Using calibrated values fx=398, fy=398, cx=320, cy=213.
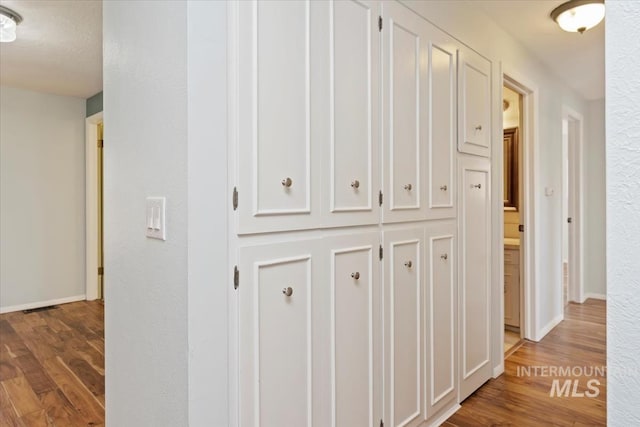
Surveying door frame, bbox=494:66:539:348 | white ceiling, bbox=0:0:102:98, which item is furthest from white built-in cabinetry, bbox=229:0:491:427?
white ceiling, bbox=0:0:102:98

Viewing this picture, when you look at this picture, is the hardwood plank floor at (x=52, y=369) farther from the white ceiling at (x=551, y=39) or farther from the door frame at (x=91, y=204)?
the white ceiling at (x=551, y=39)

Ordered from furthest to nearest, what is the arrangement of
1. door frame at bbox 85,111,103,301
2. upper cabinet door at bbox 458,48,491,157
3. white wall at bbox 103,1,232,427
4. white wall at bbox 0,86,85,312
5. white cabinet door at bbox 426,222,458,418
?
door frame at bbox 85,111,103,301 < white wall at bbox 0,86,85,312 < upper cabinet door at bbox 458,48,491,157 < white cabinet door at bbox 426,222,458,418 < white wall at bbox 103,1,232,427

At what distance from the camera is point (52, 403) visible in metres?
2.28

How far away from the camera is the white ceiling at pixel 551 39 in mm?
2438

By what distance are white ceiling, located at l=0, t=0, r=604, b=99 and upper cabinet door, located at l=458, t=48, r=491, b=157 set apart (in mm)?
353

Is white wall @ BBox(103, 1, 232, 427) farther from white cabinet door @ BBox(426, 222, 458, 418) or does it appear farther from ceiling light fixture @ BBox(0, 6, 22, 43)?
ceiling light fixture @ BBox(0, 6, 22, 43)

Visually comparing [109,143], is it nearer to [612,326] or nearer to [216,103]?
[216,103]

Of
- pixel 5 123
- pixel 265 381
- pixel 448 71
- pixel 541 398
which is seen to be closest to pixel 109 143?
pixel 265 381

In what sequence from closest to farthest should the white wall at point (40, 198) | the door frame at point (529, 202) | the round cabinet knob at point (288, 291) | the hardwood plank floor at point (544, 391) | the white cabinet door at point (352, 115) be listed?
the round cabinet knob at point (288, 291) → the white cabinet door at point (352, 115) → the hardwood plank floor at point (544, 391) → the door frame at point (529, 202) → the white wall at point (40, 198)

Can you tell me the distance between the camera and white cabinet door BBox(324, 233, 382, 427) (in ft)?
4.79

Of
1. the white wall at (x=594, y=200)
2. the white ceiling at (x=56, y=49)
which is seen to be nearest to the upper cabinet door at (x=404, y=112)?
the white ceiling at (x=56, y=49)

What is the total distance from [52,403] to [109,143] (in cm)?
176

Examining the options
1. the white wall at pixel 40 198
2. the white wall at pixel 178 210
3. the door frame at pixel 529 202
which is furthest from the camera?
the white wall at pixel 40 198

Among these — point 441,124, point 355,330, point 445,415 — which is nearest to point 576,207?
point 441,124
